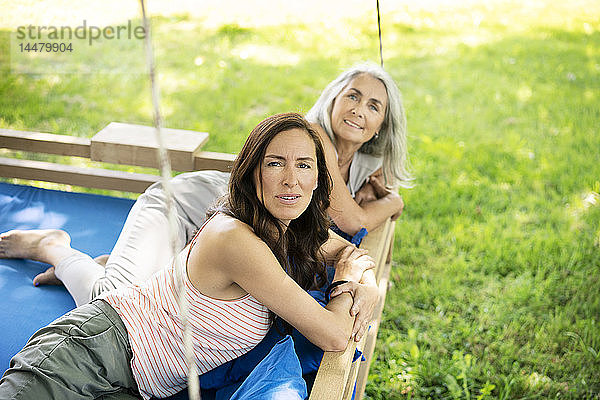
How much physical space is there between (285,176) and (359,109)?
69 cm

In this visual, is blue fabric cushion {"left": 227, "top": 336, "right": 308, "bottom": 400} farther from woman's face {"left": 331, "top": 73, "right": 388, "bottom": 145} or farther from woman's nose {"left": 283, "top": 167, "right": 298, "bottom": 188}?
woman's face {"left": 331, "top": 73, "right": 388, "bottom": 145}

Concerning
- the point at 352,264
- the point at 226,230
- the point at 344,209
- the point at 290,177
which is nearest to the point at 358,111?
the point at 344,209

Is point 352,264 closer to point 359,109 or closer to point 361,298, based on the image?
point 361,298

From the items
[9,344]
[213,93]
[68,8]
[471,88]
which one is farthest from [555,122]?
[68,8]

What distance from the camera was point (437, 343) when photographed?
2494 millimetres

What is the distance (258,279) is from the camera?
1.45 m

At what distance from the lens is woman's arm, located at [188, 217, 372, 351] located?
1.44 meters

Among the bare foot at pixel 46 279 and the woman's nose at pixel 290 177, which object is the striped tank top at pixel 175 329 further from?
the bare foot at pixel 46 279

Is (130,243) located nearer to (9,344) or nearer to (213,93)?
(9,344)

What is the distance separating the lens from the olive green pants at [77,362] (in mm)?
1408

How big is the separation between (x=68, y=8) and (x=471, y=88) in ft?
11.0

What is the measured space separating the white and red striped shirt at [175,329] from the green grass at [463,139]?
888mm

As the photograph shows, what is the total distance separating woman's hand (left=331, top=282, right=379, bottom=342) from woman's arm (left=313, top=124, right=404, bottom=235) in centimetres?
42

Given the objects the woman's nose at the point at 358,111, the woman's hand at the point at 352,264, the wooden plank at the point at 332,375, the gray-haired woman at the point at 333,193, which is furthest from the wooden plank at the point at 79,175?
the wooden plank at the point at 332,375
